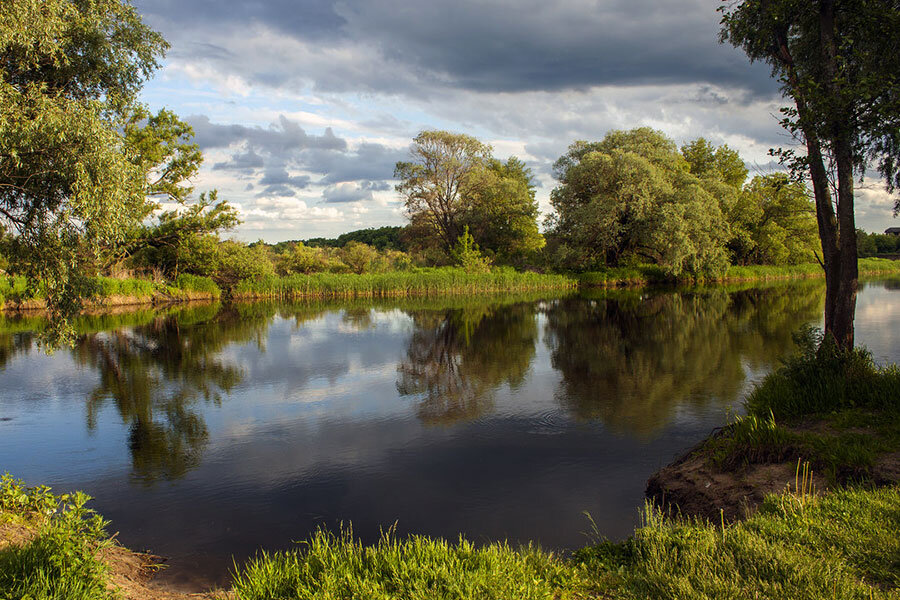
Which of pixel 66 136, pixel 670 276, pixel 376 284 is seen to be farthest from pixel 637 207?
pixel 66 136

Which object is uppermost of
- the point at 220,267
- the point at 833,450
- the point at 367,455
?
the point at 220,267

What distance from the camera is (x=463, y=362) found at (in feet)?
51.2

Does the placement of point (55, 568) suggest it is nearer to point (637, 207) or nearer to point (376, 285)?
point (376, 285)

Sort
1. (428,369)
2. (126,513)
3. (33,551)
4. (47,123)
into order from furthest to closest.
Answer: (428,369), (47,123), (126,513), (33,551)

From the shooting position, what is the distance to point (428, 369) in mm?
14898

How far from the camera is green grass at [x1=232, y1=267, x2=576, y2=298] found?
42344mm

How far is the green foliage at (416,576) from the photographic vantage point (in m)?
3.59

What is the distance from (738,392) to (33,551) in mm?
11235

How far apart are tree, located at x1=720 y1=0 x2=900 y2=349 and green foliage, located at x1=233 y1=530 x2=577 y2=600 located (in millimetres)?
6329

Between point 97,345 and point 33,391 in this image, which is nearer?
point 33,391

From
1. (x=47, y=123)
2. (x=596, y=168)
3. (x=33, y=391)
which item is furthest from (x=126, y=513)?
(x=596, y=168)

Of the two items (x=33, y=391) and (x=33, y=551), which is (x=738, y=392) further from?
(x=33, y=391)

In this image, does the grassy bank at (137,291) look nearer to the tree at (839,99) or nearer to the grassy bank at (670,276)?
the grassy bank at (670,276)

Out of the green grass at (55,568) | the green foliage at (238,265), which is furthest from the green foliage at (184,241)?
the green grass at (55,568)
